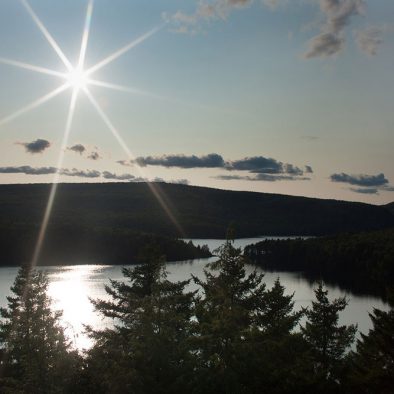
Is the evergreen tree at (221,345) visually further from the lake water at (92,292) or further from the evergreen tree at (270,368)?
the lake water at (92,292)

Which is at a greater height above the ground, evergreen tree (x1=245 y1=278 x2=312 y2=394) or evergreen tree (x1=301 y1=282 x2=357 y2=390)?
evergreen tree (x1=301 y1=282 x2=357 y2=390)

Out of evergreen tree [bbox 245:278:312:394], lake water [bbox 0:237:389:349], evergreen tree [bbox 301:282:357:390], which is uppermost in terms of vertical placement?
lake water [bbox 0:237:389:349]

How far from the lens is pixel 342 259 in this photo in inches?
5920

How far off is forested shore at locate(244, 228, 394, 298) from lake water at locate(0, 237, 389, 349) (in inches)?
357

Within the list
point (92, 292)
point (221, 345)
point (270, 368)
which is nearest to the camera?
point (221, 345)

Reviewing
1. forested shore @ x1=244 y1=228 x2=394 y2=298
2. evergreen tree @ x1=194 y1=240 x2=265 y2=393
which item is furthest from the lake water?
evergreen tree @ x1=194 y1=240 x2=265 y2=393

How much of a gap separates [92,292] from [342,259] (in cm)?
7557

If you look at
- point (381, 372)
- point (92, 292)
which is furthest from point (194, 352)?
point (92, 292)

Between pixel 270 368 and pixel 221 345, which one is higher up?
pixel 221 345

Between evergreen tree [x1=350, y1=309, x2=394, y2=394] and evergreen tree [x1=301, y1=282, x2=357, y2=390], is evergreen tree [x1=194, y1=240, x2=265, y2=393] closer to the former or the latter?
evergreen tree [x1=350, y1=309, x2=394, y2=394]

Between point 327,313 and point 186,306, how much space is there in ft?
34.1

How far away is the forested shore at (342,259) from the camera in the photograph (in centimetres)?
12400

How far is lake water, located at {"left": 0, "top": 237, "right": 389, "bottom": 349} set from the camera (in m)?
75.1

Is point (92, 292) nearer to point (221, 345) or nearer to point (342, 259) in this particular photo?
point (342, 259)
